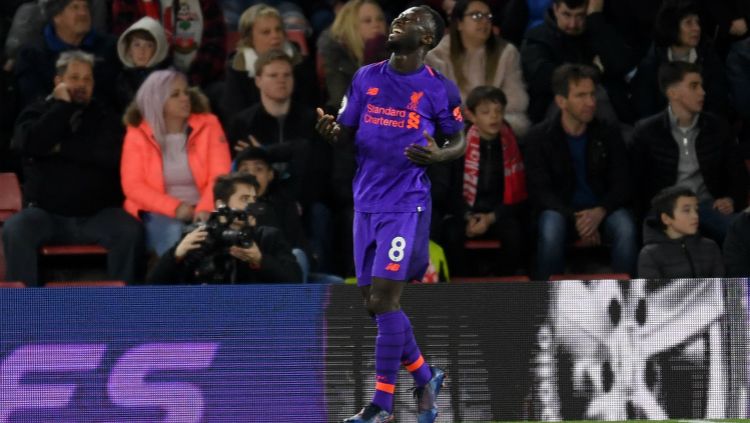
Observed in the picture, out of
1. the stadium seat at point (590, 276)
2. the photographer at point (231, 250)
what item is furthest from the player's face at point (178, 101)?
the stadium seat at point (590, 276)

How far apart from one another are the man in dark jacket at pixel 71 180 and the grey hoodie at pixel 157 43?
0.49 meters

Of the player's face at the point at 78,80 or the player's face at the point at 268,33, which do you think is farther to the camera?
the player's face at the point at 268,33

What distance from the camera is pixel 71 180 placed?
9.77 meters

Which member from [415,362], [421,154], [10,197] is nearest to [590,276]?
[415,362]

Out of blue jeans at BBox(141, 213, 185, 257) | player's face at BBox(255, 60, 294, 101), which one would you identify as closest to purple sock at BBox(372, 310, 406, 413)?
blue jeans at BBox(141, 213, 185, 257)

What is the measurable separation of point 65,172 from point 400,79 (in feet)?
11.3

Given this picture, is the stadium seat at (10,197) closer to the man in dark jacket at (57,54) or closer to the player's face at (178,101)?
the man in dark jacket at (57,54)

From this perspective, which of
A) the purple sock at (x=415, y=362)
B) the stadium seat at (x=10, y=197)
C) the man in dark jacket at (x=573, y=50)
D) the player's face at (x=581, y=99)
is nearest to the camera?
the purple sock at (x=415, y=362)

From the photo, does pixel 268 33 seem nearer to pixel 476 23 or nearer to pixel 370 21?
pixel 370 21

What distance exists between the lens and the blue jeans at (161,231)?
965 cm

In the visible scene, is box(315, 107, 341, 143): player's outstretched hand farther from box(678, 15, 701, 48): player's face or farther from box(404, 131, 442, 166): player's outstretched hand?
box(678, 15, 701, 48): player's face

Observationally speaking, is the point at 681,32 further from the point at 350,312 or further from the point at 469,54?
the point at 350,312

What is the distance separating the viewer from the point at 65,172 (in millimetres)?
9805

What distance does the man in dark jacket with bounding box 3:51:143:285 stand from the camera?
9570 mm
